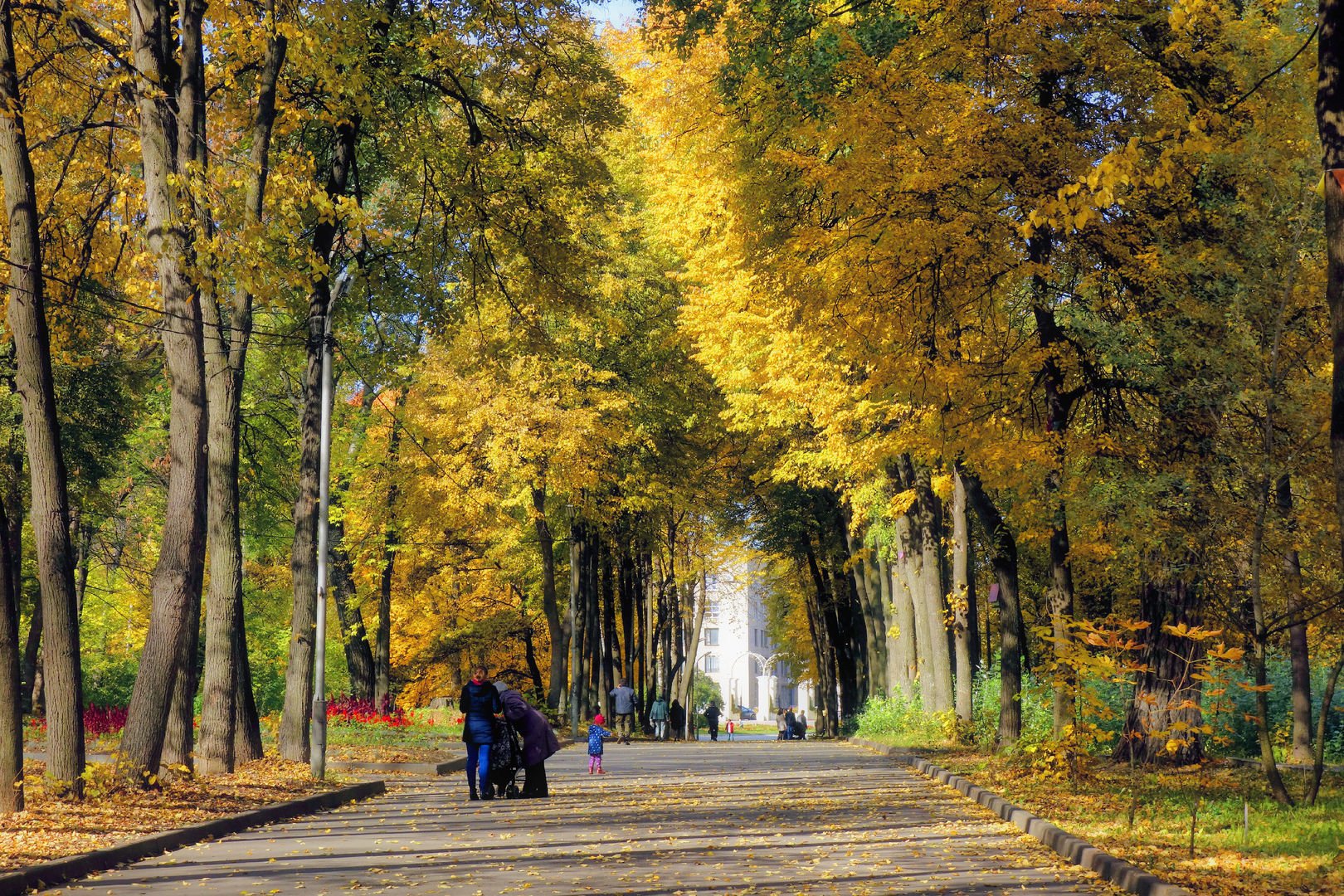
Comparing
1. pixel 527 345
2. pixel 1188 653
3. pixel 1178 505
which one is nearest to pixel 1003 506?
pixel 527 345

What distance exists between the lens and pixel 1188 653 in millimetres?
17828

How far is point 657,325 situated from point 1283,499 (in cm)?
2653

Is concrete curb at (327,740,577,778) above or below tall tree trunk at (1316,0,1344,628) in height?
below

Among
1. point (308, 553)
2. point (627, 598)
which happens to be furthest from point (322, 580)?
point (627, 598)

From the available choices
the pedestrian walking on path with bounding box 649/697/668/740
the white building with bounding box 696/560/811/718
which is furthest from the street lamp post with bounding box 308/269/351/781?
the white building with bounding box 696/560/811/718

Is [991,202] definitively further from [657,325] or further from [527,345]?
[657,325]

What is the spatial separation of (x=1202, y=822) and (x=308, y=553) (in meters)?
12.9

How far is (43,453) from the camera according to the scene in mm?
13852

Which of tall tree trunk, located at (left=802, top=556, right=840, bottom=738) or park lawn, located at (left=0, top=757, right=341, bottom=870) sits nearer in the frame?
park lawn, located at (left=0, top=757, right=341, bottom=870)

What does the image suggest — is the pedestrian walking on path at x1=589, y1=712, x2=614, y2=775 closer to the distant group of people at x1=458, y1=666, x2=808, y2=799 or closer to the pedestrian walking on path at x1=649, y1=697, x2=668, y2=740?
Result: the distant group of people at x1=458, y1=666, x2=808, y2=799

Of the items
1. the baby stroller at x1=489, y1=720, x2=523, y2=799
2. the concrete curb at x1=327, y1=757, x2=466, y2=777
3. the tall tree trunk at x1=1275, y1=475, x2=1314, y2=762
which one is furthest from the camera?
the concrete curb at x1=327, y1=757, x2=466, y2=777

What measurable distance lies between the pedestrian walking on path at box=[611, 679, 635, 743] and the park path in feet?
70.0

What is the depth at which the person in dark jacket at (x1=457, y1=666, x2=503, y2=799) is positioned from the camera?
62.4ft

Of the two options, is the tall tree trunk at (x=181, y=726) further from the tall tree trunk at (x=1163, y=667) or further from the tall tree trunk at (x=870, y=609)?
the tall tree trunk at (x=870, y=609)
